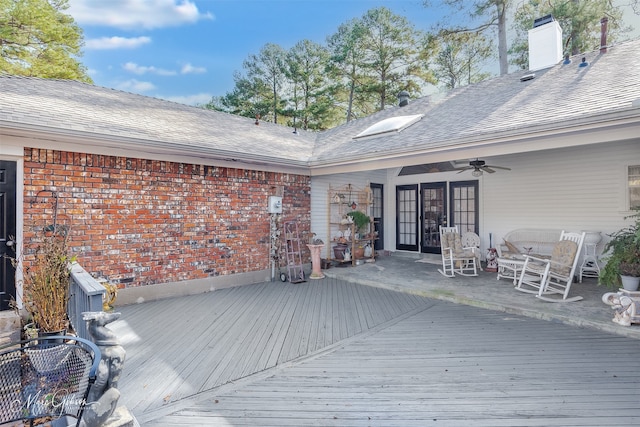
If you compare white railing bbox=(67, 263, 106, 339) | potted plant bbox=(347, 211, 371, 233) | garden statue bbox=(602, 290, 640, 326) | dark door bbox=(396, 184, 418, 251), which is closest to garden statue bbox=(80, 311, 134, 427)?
white railing bbox=(67, 263, 106, 339)

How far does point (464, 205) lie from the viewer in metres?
8.44

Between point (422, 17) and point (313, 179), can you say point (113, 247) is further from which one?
point (422, 17)

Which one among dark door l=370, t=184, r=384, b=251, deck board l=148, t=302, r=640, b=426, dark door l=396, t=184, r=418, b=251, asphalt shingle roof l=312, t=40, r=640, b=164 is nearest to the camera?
deck board l=148, t=302, r=640, b=426

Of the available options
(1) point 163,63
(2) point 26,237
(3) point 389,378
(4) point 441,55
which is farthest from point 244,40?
(3) point 389,378

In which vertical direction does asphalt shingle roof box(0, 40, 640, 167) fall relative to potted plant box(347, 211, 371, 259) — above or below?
above

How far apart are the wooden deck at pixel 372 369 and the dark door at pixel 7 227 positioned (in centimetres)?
138

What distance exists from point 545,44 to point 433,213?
4.45 m

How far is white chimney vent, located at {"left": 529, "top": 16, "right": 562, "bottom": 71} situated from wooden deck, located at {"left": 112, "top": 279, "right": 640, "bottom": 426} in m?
5.76

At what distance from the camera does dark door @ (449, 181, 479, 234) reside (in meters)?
8.24

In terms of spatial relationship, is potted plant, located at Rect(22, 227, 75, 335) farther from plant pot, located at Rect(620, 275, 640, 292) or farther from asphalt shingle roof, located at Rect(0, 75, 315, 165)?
plant pot, located at Rect(620, 275, 640, 292)

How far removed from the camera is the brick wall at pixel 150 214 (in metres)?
4.51

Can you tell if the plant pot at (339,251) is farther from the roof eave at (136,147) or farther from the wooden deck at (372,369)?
the wooden deck at (372,369)

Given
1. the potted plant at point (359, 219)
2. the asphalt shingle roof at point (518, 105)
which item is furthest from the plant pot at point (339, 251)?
the asphalt shingle roof at point (518, 105)

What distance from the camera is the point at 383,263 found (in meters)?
8.27
